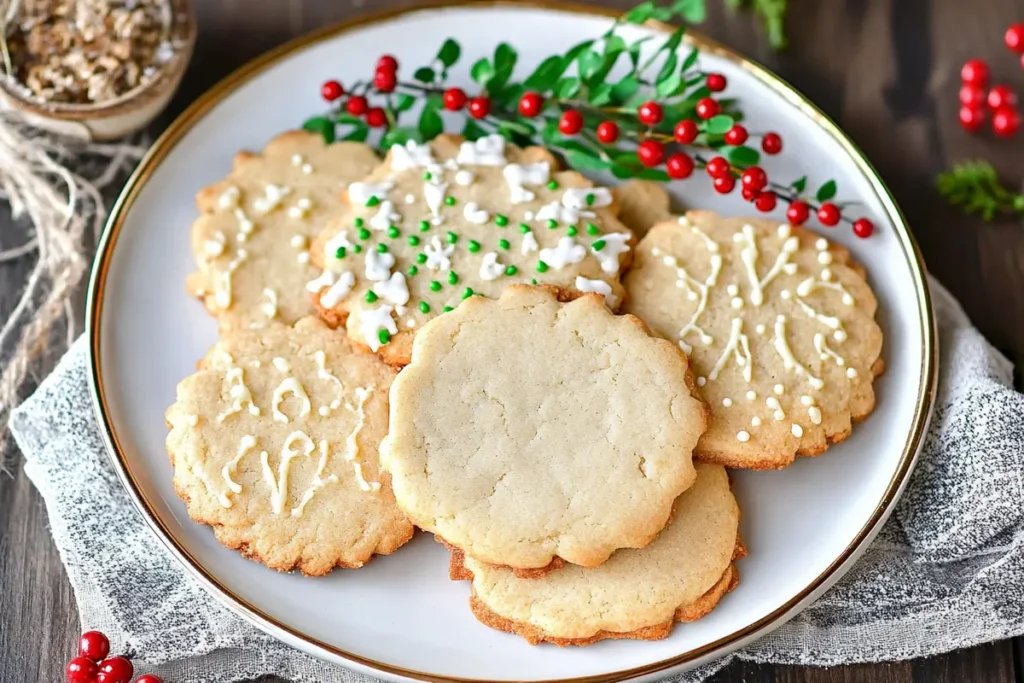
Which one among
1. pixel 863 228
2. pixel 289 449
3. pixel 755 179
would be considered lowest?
pixel 289 449

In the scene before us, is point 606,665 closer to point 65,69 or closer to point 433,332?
point 433,332

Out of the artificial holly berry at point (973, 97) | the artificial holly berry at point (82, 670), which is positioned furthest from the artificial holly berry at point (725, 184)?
the artificial holly berry at point (82, 670)

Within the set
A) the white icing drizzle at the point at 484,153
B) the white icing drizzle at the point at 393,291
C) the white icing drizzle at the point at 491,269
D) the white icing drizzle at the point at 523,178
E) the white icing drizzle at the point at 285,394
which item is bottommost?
the white icing drizzle at the point at 285,394

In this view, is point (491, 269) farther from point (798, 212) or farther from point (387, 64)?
point (798, 212)

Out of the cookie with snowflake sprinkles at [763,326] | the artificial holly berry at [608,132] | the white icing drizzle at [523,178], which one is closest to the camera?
the cookie with snowflake sprinkles at [763,326]

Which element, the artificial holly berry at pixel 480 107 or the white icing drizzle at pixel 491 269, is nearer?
the white icing drizzle at pixel 491 269

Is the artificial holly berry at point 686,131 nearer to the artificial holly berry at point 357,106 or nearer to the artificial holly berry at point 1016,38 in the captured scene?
the artificial holly berry at point 357,106

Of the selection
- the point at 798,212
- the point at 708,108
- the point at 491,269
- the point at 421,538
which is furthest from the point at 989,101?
the point at 421,538

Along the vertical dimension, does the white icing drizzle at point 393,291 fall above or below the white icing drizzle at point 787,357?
above
